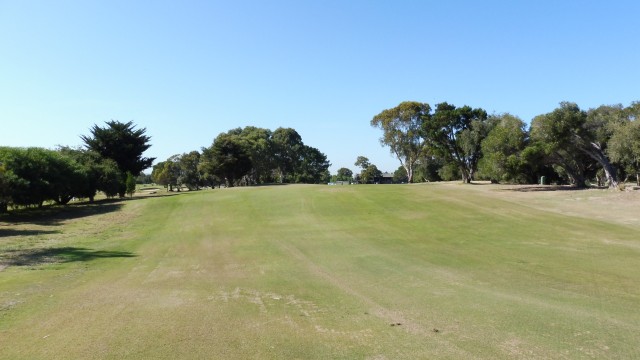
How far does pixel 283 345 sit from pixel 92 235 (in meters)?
19.5

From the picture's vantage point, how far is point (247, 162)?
261ft

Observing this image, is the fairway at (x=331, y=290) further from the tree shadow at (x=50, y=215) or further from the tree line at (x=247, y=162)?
the tree line at (x=247, y=162)

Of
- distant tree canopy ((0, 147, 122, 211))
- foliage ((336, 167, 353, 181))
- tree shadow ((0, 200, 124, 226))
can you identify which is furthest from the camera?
foliage ((336, 167, 353, 181))

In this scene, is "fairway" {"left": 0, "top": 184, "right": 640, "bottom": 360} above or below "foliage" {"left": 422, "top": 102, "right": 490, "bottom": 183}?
below

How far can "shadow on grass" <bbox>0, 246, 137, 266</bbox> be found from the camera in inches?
560

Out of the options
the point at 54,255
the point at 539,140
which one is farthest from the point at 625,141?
the point at 54,255

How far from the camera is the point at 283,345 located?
6.24 m

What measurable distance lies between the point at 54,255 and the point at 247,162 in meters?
64.5

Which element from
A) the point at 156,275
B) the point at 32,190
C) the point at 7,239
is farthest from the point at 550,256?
the point at 32,190

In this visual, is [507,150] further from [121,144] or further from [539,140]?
[121,144]

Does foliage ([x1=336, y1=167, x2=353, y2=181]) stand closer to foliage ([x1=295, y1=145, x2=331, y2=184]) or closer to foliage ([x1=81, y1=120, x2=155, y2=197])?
foliage ([x1=295, y1=145, x2=331, y2=184])

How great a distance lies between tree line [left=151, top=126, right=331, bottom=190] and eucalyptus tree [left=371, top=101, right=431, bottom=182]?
2504cm

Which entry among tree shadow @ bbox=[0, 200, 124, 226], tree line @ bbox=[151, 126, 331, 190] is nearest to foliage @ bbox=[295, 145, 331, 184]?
tree line @ bbox=[151, 126, 331, 190]

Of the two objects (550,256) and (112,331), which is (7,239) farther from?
(550,256)
